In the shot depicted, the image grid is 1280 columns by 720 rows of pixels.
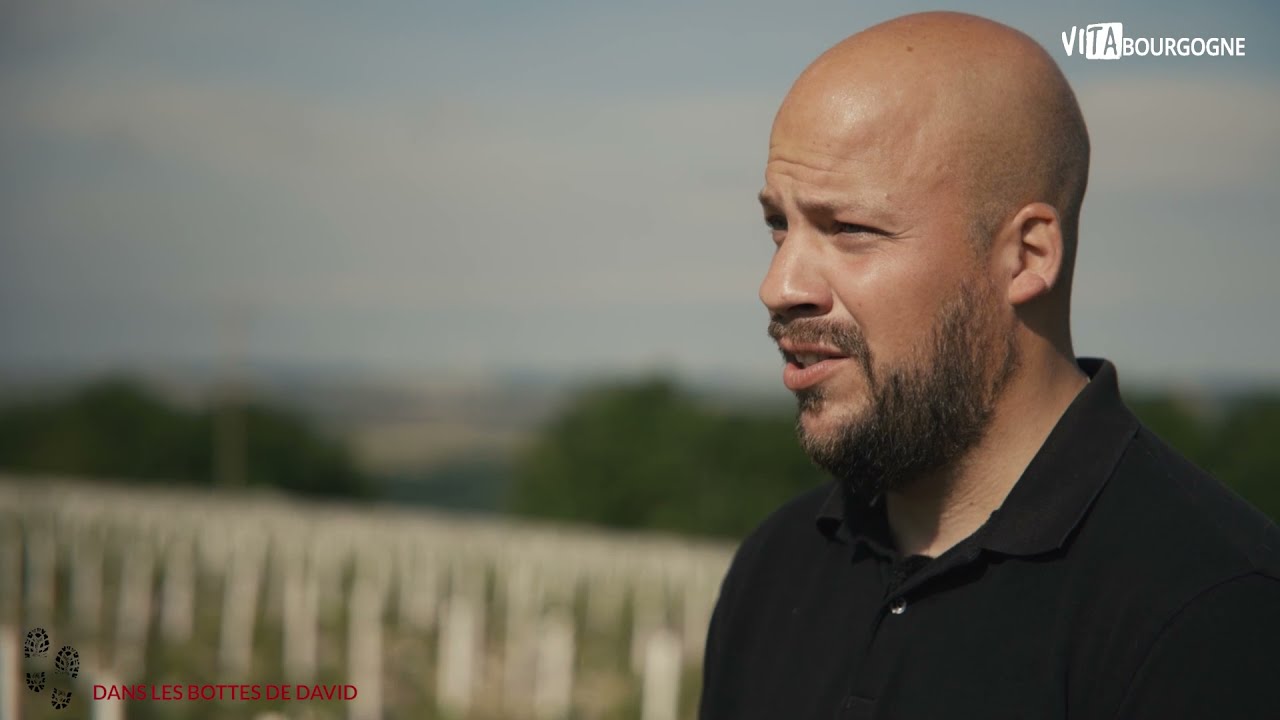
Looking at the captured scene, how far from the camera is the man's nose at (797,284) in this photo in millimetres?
2510

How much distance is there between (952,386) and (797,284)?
1.16 feet

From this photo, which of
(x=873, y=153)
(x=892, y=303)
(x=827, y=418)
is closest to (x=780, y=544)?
(x=827, y=418)

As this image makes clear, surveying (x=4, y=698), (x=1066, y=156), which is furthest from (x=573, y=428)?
(x=1066, y=156)

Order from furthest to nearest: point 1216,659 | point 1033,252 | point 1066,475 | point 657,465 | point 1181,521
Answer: point 657,465
point 1033,252
point 1066,475
point 1181,521
point 1216,659

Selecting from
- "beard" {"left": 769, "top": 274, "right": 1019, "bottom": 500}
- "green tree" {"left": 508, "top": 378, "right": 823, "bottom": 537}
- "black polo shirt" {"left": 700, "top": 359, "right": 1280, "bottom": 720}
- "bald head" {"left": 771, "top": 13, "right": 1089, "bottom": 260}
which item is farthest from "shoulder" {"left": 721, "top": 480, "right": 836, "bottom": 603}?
"green tree" {"left": 508, "top": 378, "right": 823, "bottom": 537}

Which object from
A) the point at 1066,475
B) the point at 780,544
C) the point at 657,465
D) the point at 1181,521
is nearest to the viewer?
the point at 1181,521

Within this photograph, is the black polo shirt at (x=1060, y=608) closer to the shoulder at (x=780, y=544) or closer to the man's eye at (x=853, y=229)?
the shoulder at (x=780, y=544)

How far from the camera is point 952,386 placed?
2.49 metres

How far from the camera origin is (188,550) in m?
16.5

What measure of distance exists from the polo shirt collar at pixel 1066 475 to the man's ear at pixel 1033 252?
0.23m

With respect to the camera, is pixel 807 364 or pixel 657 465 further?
pixel 657 465

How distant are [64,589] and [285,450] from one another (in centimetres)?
3138

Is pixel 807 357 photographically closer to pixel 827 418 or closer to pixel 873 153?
pixel 827 418

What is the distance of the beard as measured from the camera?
8.14ft
